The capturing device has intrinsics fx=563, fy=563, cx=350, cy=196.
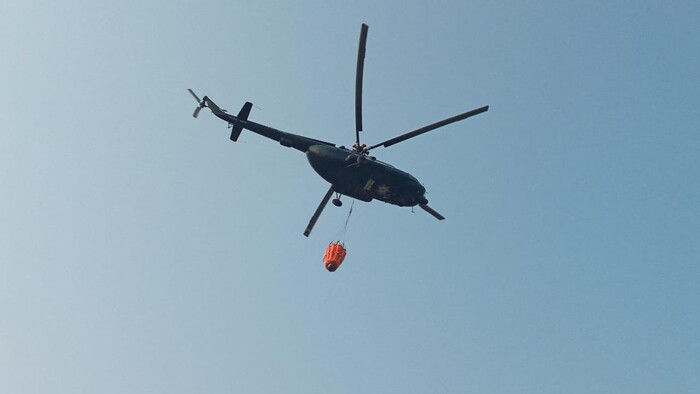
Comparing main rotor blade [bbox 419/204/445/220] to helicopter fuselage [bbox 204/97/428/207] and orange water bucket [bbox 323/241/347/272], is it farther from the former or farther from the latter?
orange water bucket [bbox 323/241/347/272]

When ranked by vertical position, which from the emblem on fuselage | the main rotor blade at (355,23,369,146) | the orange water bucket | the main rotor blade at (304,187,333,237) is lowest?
the orange water bucket

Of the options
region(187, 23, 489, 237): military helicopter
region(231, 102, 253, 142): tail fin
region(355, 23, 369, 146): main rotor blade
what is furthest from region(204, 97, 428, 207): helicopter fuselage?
region(231, 102, 253, 142): tail fin

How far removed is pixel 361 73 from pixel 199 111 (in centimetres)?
1089

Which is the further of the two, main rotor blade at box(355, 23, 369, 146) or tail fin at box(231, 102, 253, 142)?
tail fin at box(231, 102, 253, 142)

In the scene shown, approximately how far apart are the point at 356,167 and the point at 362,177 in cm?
64

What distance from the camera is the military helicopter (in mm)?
27453

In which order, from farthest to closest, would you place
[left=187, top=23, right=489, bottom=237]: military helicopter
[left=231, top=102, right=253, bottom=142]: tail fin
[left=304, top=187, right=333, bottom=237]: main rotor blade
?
[left=231, top=102, right=253, bottom=142]: tail fin < [left=304, top=187, right=333, bottom=237]: main rotor blade < [left=187, top=23, right=489, bottom=237]: military helicopter

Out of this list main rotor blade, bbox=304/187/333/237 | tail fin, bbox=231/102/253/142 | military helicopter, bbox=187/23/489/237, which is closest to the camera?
military helicopter, bbox=187/23/489/237

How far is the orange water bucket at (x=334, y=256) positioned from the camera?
92.1 feet

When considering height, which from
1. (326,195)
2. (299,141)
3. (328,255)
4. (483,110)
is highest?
(483,110)

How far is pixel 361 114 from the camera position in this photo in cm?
2681

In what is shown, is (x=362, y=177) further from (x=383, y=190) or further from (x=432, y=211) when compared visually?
(x=432, y=211)

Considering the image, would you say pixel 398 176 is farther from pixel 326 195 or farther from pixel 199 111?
pixel 199 111

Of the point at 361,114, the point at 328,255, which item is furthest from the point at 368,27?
the point at 328,255
